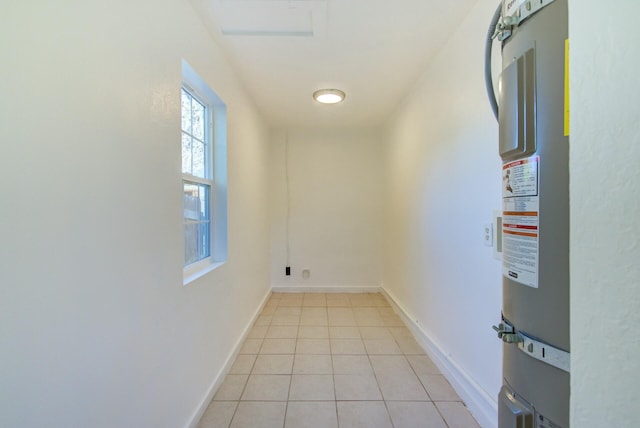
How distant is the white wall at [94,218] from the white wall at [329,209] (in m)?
2.40

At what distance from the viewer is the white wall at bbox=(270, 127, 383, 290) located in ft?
12.6

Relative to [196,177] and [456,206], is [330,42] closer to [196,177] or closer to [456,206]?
[196,177]

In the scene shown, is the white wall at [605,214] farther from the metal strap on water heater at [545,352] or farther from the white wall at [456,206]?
the white wall at [456,206]

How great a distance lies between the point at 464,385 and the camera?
1.65 metres

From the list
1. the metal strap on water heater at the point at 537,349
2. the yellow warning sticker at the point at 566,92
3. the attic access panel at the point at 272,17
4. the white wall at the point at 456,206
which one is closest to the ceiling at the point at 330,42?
the attic access panel at the point at 272,17

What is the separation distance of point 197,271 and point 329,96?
197 cm

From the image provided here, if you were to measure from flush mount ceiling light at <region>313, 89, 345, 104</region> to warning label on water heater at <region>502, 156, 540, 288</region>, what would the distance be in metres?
2.16

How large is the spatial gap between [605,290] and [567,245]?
0.69ft

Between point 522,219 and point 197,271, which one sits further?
point 197,271

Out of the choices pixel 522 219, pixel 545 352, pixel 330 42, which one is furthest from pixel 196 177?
pixel 545 352

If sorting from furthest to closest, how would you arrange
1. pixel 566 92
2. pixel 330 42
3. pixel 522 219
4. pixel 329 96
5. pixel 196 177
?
pixel 329 96, pixel 330 42, pixel 196 177, pixel 522 219, pixel 566 92

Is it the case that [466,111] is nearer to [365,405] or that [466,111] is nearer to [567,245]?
[567,245]

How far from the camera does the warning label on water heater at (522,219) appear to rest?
61cm

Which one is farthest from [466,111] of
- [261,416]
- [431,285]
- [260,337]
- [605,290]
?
[260,337]
